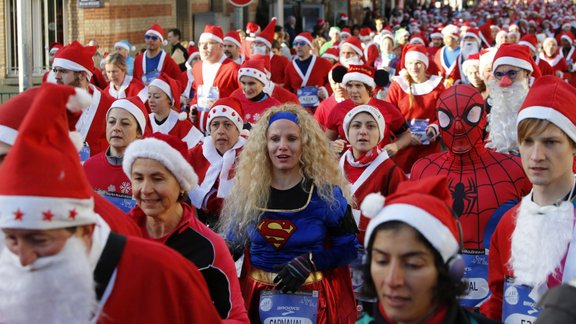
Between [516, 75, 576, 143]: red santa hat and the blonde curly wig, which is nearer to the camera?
[516, 75, 576, 143]: red santa hat

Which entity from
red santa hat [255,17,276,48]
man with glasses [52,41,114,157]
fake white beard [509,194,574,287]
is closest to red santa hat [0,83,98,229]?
fake white beard [509,194,574,287]

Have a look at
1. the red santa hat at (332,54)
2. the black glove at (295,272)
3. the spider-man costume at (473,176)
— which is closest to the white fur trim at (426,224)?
the black glove at (295,272)

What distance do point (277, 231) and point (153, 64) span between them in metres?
10.2

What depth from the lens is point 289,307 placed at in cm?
615

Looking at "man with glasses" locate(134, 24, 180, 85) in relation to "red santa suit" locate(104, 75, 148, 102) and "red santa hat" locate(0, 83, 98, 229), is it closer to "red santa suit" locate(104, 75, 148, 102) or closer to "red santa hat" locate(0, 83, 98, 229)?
"red santa suit" locate(104, 75, 148, 102)

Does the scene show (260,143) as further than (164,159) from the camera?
Yes

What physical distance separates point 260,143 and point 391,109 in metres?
Result: 3.69

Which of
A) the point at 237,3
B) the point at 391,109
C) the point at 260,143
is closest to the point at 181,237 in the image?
the point at 260,143

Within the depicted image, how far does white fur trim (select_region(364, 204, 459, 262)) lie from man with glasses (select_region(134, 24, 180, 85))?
477 inches

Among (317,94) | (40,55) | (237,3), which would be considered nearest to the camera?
(317,94)

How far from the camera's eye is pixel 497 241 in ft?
17.2

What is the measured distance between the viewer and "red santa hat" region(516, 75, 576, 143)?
199 inches

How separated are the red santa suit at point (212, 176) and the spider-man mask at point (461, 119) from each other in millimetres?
1636

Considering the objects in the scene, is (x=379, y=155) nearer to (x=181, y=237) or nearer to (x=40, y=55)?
(x=181, y=237)
